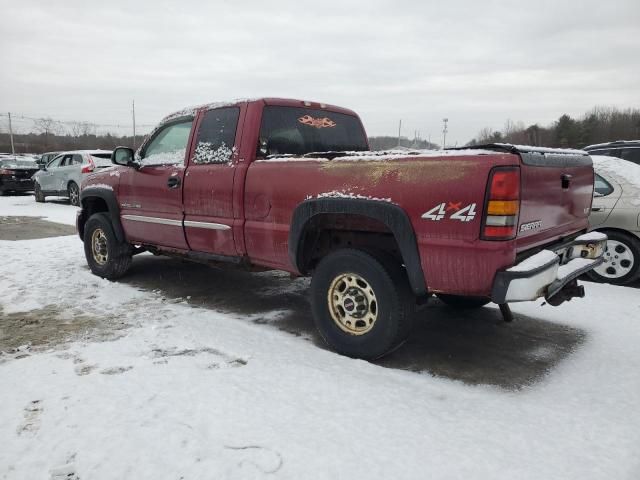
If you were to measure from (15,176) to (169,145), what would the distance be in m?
16.2

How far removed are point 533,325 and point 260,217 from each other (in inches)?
103

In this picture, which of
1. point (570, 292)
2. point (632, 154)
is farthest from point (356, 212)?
point (632, 154)

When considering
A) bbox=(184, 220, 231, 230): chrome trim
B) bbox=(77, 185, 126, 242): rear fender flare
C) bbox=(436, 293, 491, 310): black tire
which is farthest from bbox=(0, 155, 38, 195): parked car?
bbox=(436, 293, 491, 310): black tire

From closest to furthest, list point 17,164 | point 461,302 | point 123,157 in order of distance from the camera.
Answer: point 461,302 < point 123,157 < point 17,164

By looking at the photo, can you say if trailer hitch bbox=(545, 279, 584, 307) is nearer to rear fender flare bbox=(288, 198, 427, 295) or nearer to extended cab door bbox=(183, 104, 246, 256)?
rear fender flare bbox=(288, 198, 427, 295)

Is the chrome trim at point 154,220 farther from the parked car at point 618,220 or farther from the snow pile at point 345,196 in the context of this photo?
the parked car at point 618,220

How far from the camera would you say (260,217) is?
3.92 meters

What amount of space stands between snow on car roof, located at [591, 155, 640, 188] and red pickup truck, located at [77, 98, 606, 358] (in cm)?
216

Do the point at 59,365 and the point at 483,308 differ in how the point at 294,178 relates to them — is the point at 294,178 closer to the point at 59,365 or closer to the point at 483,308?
the point at 59,365

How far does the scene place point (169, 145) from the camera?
4980mm

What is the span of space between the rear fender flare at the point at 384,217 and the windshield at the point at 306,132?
87 centimetres

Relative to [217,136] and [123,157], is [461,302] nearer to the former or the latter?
[217,136]

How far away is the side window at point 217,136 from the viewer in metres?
4.23

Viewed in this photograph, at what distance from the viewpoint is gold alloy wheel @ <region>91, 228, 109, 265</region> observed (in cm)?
579
